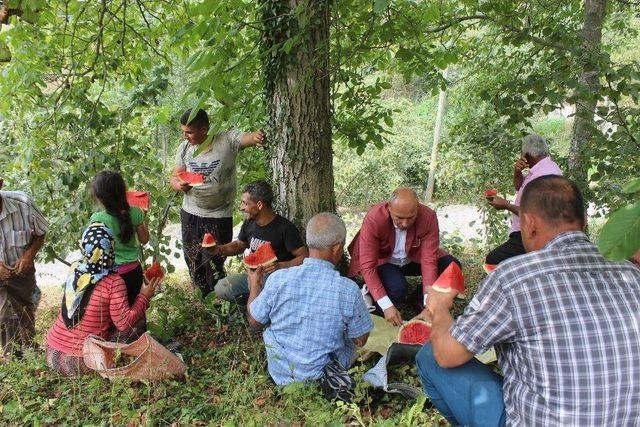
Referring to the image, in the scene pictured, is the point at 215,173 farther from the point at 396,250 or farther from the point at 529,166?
the point at 529,166

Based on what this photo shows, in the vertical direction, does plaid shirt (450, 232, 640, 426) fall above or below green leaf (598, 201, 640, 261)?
below

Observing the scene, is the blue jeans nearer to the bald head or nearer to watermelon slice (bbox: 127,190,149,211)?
the bald head

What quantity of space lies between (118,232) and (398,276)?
246cm

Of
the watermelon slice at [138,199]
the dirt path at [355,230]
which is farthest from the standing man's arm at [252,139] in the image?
the dirt path at [355,230]

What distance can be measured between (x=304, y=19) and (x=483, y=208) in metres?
4.16

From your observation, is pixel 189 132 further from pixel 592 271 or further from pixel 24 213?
pixel 592 271

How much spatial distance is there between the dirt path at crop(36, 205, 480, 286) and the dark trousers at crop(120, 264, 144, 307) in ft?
14.7

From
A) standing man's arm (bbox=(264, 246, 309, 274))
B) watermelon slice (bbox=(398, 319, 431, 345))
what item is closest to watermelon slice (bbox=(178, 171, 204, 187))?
standing man's arm (bbox=(264, 246, 309, 274))

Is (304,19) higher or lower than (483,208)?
higher

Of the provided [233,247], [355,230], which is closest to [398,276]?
[233,247]

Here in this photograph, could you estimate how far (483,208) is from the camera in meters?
6.86

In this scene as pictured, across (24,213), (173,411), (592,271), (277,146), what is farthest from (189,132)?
(592,271)

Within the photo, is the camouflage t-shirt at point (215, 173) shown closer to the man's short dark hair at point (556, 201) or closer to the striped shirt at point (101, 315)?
the striped shirt at point (101, 315)

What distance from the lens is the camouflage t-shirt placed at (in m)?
4.76
